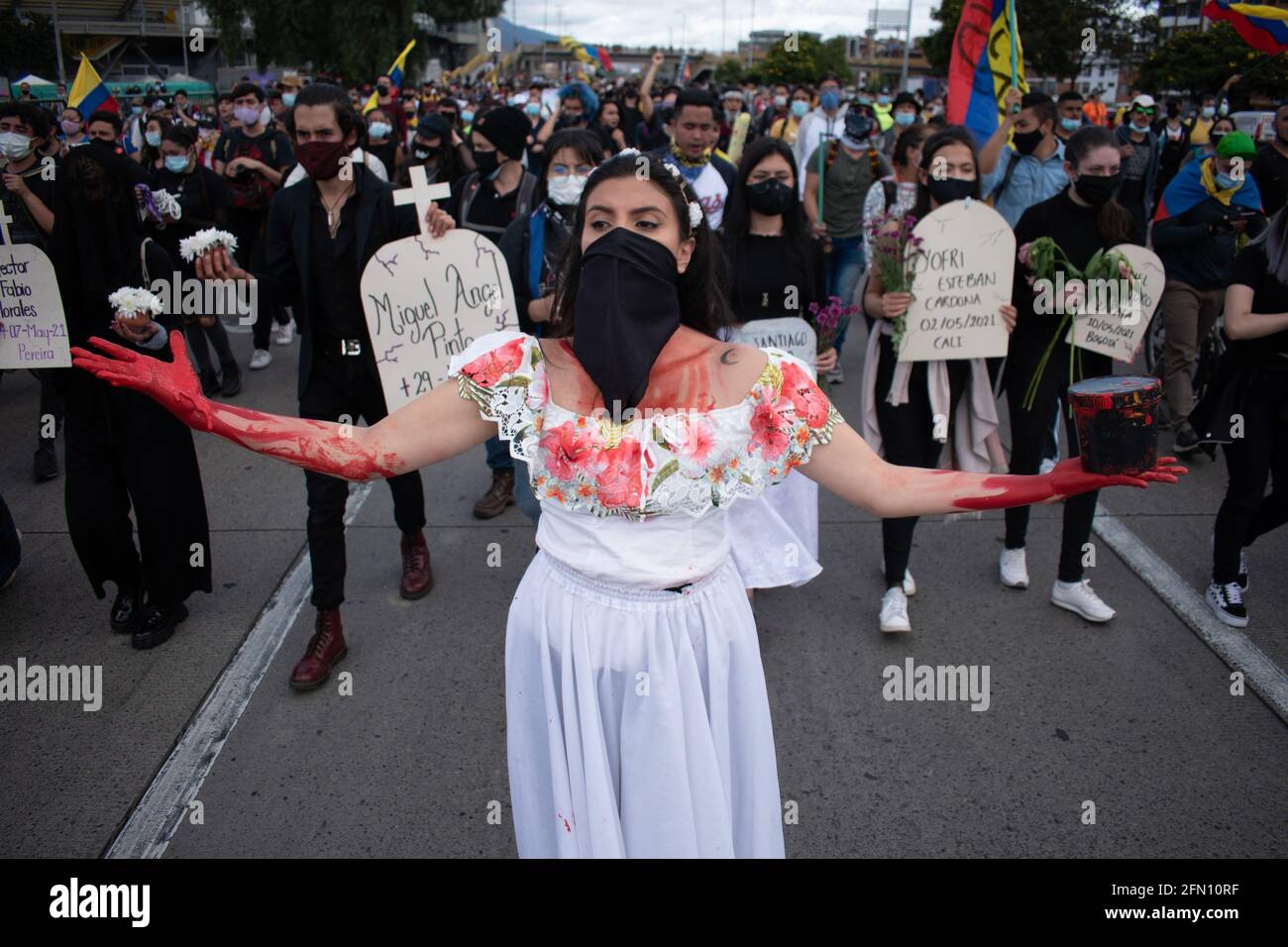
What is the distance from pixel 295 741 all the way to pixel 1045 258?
3.57 metres

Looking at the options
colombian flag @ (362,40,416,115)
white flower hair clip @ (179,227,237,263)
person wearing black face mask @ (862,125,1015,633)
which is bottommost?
person wearing black face mask @ (862,125,1015,633)

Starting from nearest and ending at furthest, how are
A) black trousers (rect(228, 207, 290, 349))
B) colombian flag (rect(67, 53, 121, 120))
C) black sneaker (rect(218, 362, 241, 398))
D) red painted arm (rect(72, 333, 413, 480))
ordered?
red painted arm (rect(72, 333, 413, 480)), black sneaker (rect(218, 362, 241, 398)), colombian flag (rect(67, 53, 121, 120)), black trousers (rect(228, 207, 290, 349))

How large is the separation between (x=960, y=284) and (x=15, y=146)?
13.7 ft

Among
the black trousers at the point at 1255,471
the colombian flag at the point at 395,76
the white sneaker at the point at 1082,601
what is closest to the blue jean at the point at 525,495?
the white sneaker at the point at 1082,601

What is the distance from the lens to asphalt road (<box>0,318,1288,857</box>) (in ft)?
10.0

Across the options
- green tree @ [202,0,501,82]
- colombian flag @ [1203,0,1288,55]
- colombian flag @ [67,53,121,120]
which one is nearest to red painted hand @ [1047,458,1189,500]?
colombian flag @ [1203,0,1288,55]

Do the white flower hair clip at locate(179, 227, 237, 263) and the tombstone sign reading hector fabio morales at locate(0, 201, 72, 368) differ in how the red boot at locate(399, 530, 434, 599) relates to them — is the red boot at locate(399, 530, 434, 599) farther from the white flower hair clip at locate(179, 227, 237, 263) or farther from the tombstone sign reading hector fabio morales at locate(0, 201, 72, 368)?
the white flower hair clip at locate(179, 227, 237, 263)

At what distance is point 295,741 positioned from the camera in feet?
11.5

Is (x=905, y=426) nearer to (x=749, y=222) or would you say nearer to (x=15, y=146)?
(x=749, y=222)

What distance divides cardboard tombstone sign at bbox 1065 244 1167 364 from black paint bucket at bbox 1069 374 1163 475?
2155 millimetres

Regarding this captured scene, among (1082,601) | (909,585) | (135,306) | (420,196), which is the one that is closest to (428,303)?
(420,196)

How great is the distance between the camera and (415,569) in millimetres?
4605
